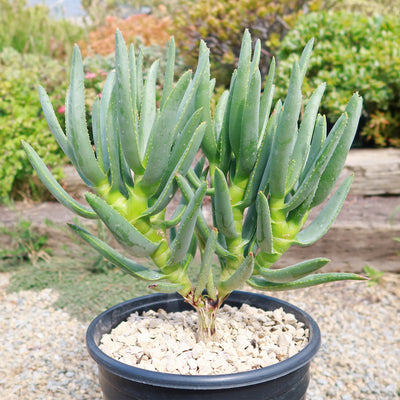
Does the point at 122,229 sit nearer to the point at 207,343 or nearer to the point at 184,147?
the point at 184,147

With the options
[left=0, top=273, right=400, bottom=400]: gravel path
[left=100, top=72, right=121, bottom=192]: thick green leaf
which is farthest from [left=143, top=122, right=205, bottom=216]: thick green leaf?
[left=0, top=273, right=400, bottom=400]: gravel path

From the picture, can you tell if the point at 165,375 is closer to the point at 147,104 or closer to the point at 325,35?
the point at 147,104

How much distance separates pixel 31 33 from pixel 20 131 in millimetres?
3455

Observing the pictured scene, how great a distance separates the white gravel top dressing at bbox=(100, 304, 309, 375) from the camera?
3.57 ft

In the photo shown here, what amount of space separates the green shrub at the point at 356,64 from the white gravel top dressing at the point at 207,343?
288cm

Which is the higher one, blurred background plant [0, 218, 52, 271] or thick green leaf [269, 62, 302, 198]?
thick green leaf [269, 62, 302, 198]

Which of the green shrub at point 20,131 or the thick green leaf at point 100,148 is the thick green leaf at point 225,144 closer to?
the thick green leaf at point 100,148

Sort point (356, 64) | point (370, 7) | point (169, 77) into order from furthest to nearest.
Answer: point (370, 7) → point (356, 64) → point (169, 77)

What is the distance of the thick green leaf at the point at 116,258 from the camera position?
967 mm

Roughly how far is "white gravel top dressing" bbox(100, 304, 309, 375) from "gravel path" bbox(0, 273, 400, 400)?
2.59ft

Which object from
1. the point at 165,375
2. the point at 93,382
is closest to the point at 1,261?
the point at 93,382

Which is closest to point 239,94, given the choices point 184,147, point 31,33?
point 184,147

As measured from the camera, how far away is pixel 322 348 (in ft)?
7.57

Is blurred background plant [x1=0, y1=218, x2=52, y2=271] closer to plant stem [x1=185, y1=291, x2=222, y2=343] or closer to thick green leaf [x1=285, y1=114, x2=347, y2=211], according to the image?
plant stem [x1=185, y1=291, x2=222, y2=343]
